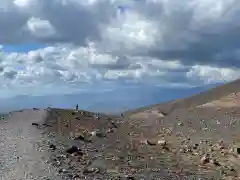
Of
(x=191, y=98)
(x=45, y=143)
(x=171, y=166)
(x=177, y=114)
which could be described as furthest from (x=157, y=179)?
(x=191, y=98)

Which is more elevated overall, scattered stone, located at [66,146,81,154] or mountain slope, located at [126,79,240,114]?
mountain slope, located at [126,79,240,114]

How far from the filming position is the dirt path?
24422 mm

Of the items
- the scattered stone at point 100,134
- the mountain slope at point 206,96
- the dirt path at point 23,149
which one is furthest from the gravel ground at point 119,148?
the mountain slope at point 206,96

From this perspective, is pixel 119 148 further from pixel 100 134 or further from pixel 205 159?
pixel 205 159

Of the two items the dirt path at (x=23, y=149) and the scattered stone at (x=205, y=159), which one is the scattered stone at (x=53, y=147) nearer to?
the dirt path at (x=23, y=149)

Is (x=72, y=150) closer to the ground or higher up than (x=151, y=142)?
closer to the ground

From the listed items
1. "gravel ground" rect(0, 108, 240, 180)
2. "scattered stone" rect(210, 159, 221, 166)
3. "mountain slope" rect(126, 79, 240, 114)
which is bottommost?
"scattered stone" rect(210, 159, 221, 166)

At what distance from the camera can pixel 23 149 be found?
1175 inches

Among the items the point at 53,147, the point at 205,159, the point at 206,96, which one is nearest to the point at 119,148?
the point at 53,147

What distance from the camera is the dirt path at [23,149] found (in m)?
24.4

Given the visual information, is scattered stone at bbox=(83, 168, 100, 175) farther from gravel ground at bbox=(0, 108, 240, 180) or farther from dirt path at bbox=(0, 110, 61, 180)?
dirt path at bbox=(0, 110, 61, 180)

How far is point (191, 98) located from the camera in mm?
89875

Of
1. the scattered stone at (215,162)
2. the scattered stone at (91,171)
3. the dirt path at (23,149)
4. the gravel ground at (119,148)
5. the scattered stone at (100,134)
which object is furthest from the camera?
the scattered stone at (100,134)

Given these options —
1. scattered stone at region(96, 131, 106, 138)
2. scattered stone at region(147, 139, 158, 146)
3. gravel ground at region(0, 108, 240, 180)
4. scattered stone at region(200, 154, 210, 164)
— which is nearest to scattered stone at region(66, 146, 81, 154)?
gravel ground at region(0, 108, 240, 180)
